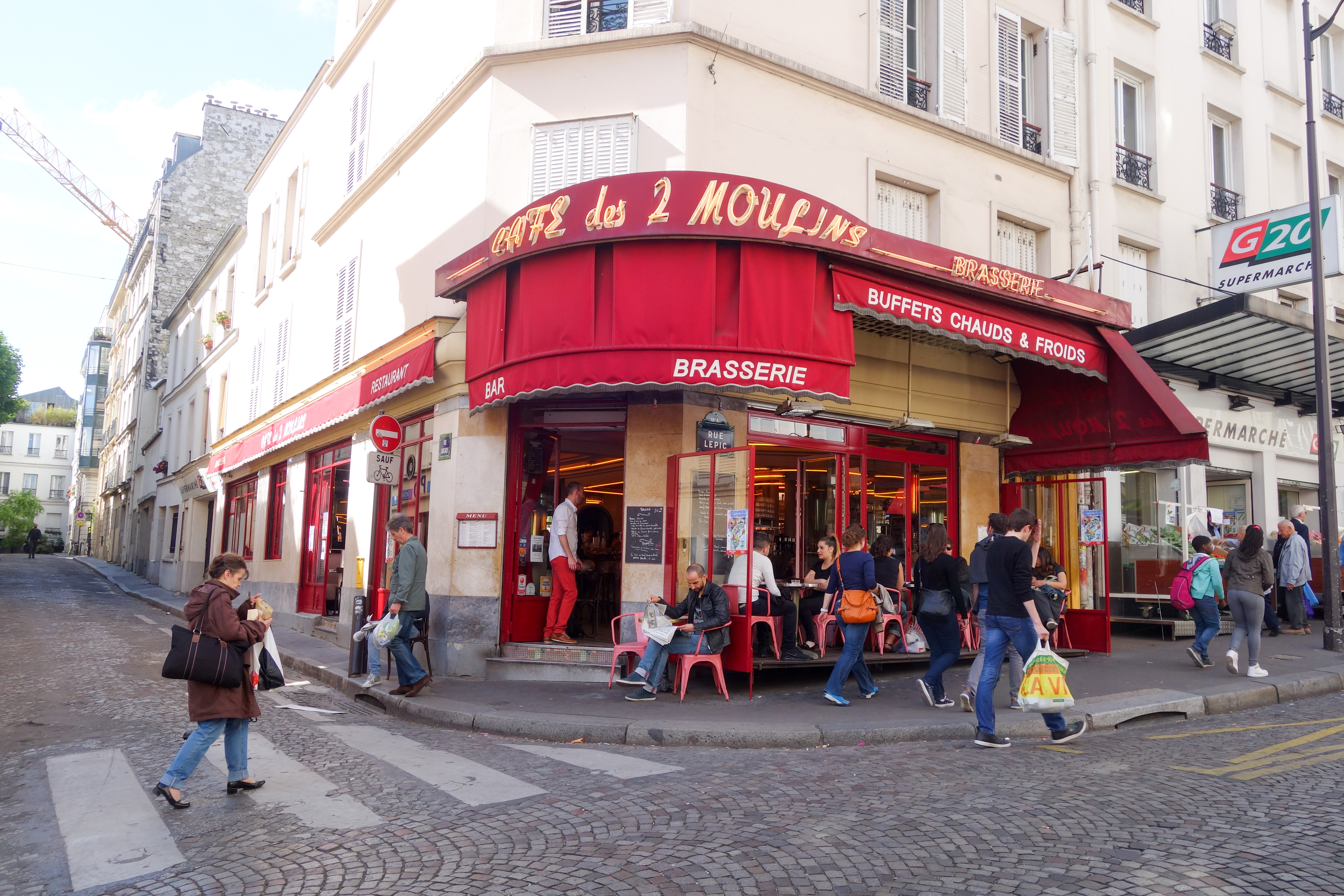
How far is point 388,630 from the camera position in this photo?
8953mm

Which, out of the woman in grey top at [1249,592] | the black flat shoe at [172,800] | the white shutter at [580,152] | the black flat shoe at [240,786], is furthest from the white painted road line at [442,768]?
the woman in grey top at [1249,592]

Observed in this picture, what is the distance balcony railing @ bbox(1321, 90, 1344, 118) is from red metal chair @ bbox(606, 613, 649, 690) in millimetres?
18799

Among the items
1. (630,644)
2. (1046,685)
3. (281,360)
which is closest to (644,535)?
(630,644)

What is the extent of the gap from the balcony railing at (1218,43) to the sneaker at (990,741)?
601 inches

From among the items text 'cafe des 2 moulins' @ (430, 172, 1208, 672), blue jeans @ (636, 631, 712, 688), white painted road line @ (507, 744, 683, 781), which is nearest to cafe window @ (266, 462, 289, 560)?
text 'cafe des 2 moulins' @ (430, 172, 1208, 672)

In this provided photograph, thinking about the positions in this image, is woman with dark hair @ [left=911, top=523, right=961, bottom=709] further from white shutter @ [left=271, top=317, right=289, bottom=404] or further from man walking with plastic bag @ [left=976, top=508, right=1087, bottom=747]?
white shutter @ [left=271, top=317, right=289, bottom=404]

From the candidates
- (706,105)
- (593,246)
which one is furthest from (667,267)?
(706,105)

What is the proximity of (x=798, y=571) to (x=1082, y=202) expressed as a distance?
762 centimetres

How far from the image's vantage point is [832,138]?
1127 centimetres

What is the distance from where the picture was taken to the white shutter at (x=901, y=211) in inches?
467

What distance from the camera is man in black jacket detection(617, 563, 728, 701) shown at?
342 inches

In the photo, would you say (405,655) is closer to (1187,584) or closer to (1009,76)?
(1187,584)

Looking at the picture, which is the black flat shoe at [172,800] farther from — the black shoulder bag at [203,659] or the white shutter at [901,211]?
the white shutter at [901,211]

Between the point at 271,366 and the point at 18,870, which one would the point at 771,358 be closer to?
the point at 18,870
